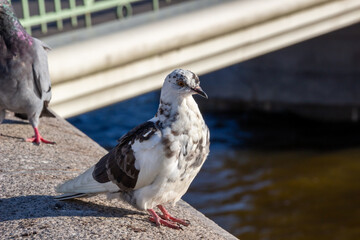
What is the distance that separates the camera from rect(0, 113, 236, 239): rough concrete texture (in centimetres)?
409

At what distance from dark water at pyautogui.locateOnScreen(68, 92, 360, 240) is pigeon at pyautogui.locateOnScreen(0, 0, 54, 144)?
6.56m

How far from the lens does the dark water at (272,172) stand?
1230 cm

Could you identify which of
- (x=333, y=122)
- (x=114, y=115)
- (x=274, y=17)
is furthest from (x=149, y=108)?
(x=274, y=17)

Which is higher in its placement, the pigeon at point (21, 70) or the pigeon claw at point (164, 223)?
the pigeon at point (21, 70)

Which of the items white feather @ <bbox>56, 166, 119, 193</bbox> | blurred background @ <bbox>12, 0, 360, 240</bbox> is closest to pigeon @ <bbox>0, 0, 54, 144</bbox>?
white feather @ <bbox>56, 166, 119, 193</bbox>

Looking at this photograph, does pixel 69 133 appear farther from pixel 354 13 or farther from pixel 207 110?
pixel 207 110

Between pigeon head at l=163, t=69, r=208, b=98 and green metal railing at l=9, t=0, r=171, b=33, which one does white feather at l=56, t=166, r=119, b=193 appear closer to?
pigeon head at l=163, t=69, r=208, b=98

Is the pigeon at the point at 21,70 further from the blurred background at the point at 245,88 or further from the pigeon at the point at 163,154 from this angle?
the blurred background at the point at 245,88

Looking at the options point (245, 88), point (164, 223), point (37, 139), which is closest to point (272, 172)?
point (245, 88)

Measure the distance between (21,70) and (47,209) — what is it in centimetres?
176

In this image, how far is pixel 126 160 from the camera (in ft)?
13.8

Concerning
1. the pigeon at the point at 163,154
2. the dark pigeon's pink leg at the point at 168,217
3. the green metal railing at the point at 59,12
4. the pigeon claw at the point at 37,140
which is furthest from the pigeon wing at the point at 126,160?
the green metal railing at the point at 59,12

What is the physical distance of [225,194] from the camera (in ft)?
44.6

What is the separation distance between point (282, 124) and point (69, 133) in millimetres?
11431
